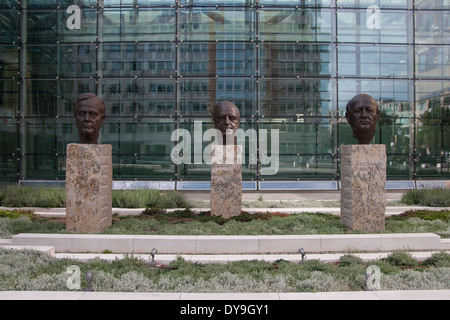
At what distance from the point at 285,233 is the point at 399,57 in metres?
13.5

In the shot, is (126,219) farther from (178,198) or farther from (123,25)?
(123,25)

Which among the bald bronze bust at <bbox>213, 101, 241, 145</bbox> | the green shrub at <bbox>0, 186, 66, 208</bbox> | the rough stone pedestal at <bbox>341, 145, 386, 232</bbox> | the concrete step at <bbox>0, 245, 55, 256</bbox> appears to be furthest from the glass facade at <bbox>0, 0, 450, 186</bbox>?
the concrete step at <bbox>0, 245, 55, 256</bbox>

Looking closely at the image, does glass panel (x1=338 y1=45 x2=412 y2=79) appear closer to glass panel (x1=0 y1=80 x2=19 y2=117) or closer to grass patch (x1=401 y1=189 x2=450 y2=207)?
grass patch (x1=401 y1=189 x2=450 y2=207)

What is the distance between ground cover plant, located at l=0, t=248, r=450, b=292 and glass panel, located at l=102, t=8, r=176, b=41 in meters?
13.0

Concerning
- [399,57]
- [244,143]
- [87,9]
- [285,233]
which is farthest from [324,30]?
[285,233]

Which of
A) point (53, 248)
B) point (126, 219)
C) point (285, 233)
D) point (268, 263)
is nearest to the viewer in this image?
point (268, 263)

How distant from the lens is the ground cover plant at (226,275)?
5.12 m

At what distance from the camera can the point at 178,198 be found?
38.4 feet

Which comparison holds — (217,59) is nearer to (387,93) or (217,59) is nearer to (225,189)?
(387,93)

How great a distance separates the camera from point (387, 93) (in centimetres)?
1762

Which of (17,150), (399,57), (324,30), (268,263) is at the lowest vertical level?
(268,263)

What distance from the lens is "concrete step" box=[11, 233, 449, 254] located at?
699 centimetres

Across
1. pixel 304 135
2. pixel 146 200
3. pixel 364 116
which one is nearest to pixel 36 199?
pixel 146 200

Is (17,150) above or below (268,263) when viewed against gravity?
above
